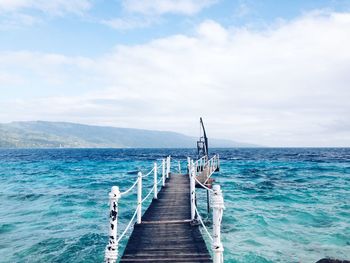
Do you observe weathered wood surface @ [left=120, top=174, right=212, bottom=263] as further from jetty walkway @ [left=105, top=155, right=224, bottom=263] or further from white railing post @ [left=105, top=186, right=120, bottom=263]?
white railing post @ [left=105, top=186, right=120, bottom=263]

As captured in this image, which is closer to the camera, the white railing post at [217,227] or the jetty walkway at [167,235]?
the white railing post at [217,227]

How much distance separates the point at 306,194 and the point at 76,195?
1998 cm

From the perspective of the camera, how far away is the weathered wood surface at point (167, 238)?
25.5ft

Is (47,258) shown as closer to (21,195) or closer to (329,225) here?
(329,225)

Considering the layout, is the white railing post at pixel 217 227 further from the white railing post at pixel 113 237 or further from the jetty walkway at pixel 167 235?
the white railing post at pixel 113 237

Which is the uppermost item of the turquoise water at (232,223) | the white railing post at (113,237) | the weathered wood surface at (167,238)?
the white railing post at (113,237)

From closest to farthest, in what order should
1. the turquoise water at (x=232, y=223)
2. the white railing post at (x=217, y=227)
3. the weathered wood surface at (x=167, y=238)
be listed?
the white railing post at (x=217, y=227) < the weathered wood surface at (x=167, y=238) < the turquoise water at (x=232, y=223)

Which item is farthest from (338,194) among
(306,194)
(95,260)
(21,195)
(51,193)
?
(21,195)

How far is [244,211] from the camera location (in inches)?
814

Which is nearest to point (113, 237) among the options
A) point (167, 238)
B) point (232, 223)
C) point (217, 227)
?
point (217, 227)

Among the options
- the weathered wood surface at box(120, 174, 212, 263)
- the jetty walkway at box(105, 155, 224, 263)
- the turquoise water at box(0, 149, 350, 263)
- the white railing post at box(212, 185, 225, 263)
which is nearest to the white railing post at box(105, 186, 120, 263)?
the jetty walkway at box(105, 155, 224, 263)

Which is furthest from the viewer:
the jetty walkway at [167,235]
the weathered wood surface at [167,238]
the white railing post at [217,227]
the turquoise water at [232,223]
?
the turquoise water at [232,223]

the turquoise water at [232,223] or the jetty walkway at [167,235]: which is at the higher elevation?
the jetty walkway at [167,235]

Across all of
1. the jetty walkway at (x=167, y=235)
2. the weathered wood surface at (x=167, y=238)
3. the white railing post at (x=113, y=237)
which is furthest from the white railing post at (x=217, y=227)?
the white railing post at (x=113, y=237)
